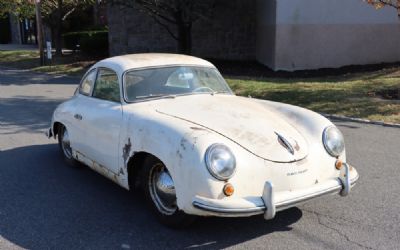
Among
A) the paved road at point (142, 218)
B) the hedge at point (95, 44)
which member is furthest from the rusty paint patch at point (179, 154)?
the hedge at point (95, 44)

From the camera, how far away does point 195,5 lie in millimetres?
17203

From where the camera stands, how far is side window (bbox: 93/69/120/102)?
520 centimetres

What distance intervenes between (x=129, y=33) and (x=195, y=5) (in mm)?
6110

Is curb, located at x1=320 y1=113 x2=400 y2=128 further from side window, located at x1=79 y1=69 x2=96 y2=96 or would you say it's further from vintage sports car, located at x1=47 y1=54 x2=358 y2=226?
side window, located at x1=79 y1=69 x2=96 y2=96

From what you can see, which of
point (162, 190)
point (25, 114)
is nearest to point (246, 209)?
point (162, 190)

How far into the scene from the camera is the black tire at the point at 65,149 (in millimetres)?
6094

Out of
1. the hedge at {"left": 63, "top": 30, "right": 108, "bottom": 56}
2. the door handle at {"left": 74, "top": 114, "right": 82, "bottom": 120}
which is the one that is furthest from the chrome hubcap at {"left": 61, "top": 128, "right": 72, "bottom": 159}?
the hedge at {"left": 63, "top": 30, "right": 108, "bottom": 56}

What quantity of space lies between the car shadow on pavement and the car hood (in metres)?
0.68

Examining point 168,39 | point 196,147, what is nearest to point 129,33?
point 168,39

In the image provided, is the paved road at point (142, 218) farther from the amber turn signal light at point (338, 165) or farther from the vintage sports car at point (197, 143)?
the amber turn signal light at point (338, 165)

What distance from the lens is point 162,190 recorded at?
167 inches

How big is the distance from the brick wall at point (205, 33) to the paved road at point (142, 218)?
1529cm

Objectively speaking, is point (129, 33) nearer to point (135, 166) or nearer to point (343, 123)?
point (343, 123)

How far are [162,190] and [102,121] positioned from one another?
1193 millimetres
